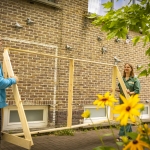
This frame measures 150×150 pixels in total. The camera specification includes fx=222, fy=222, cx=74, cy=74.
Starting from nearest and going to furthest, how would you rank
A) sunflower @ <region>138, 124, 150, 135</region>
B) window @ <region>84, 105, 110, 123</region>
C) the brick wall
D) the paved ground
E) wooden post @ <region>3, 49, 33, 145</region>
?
sunflower @ <region>138, 124, 150, 135</region>, wooden post @ <region>3, 49, 33, 145</region>, the paved ground, the brick wall, window @ <region>84, 105, 110, 123</region>

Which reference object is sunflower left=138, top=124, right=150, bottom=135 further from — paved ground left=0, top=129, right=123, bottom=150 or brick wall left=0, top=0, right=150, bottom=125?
brick wall left=0, top=0, right=150, bottom=125

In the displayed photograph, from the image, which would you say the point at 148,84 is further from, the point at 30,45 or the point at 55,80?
the point at 30,45

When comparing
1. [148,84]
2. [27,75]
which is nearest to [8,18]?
[27,75]

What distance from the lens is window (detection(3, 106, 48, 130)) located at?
569 cm

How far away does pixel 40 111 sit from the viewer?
6.38 m

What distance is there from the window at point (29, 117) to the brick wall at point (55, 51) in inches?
9.5

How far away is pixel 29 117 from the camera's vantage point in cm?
616

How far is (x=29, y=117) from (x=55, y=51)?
2.04 m

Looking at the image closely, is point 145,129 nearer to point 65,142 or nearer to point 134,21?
point 134,21

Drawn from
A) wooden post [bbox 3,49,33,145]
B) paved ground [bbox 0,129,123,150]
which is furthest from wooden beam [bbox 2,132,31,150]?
paved ground [bbox 0,129,123,150]

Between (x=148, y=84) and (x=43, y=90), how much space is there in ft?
16.2

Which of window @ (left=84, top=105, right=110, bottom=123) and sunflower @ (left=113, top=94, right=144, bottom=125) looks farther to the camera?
window @ (left=84, top=105, right=110, bottom=123)

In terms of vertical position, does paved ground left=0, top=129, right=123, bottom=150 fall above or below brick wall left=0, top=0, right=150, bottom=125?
below

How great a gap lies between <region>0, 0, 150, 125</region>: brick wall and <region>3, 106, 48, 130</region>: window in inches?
9.5
